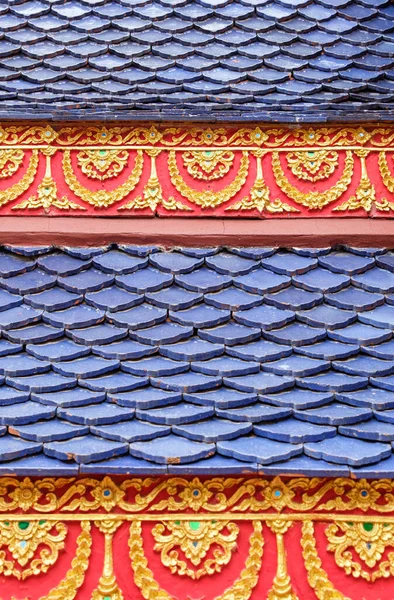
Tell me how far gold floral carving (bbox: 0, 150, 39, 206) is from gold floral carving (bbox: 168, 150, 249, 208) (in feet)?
2.07

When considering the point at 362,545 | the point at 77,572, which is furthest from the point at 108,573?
the point at 362,545

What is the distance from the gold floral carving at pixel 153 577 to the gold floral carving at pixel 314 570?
15 centimetres

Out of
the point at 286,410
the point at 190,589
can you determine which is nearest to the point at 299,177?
the point at 286,410

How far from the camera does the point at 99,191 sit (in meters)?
4.18

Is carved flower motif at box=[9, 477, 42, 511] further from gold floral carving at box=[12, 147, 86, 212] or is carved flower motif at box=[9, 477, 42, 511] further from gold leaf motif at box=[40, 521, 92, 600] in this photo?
gold floral carving at box=[12, 147, 86, 212]

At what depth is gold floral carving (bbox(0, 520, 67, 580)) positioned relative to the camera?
2992 millimetres

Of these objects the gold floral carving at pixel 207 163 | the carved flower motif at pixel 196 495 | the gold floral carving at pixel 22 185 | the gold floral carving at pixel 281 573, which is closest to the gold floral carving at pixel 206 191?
the gold floral carving at pixel 207 163

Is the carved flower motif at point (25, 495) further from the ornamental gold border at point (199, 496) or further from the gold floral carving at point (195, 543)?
the gold floral carving at point (195, 543)

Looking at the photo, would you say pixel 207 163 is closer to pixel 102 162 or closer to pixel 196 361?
pixel 102 162

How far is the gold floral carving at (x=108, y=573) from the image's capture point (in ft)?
9.74

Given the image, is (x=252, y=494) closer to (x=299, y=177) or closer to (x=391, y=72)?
(x=299, y=177)

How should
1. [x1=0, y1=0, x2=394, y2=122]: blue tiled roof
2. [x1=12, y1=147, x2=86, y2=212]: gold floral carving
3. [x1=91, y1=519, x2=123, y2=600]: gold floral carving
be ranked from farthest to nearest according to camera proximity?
1. [x1=0, y1=0, x2=394, y2=122]: blue tiled roof
2. [x1=12, y1=147, x2=86, y2=212]: gold floral carving
3. [x1=91, y1=519, x2=123, y2=600]: gold floral carving

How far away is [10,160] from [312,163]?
141 centimetres

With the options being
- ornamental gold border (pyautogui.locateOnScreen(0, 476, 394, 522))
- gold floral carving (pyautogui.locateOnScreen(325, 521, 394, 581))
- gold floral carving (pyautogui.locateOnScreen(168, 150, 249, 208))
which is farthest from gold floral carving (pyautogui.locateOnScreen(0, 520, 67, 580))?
gold floral carving (pyautogui.locateOnScreen(168, 150, 249, 208))
